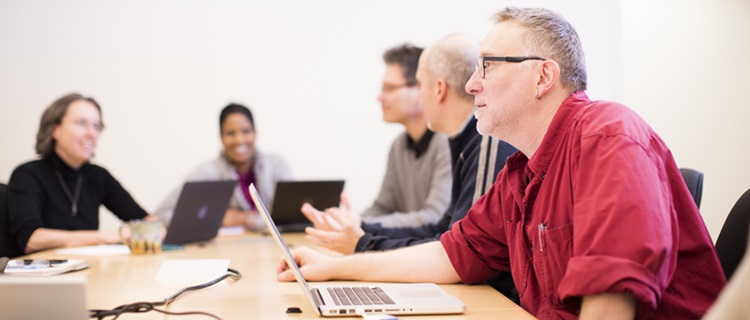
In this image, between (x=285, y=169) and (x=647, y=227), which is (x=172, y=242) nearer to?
(x=285, y=169)

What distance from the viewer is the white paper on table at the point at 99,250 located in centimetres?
241

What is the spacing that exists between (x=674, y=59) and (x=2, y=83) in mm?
4090

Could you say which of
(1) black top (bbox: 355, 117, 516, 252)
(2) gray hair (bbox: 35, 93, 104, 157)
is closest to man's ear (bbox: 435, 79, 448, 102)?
(1) black top (bbox: 355, 117, 516, 252)

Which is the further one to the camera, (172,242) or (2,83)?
(2,83)

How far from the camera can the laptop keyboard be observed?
4.49 ft

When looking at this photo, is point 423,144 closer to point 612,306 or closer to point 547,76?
point 547,76

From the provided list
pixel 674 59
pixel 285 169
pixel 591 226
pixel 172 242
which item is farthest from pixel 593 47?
pixel 591 226

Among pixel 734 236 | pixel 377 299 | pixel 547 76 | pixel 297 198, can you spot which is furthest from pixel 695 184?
pixel 297 198

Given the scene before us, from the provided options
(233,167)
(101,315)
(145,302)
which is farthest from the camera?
(233,167)

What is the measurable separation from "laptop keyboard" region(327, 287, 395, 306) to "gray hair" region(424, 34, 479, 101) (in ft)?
3.58

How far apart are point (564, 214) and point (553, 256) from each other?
0.30 ft

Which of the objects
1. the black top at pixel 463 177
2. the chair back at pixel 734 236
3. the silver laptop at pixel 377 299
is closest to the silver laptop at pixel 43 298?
the silver laptop at pixel 377 299

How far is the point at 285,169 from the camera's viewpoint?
4.18 metres

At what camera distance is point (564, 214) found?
52.1 inches
